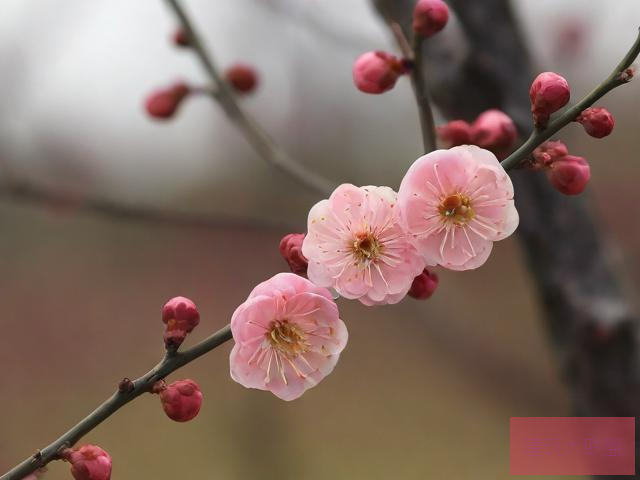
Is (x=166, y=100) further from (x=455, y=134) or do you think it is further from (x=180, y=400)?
(x=180, y=400)

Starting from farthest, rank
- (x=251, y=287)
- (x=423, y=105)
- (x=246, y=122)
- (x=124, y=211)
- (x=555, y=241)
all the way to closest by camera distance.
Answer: (x=251, y=287) < (x=124, y=211) < (x=555, y=241) < (x=246, y=122) < (x=423, y=105)

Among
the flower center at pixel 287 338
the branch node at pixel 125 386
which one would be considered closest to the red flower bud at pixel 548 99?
the flower center at pixel 287 338

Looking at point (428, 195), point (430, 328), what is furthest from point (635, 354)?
point (428, 195)

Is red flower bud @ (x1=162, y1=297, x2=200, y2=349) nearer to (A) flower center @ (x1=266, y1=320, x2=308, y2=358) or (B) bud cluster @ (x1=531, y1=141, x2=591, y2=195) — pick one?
(A) flower center @ (x1=266, y1=320, x2=308, y2=358)

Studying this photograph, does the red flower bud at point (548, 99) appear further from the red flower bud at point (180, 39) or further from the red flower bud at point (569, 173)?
the red flower bud at point (180, 39)

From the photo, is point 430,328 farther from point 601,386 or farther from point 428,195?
point 428,195

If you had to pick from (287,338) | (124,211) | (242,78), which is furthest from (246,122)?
(287,338)
